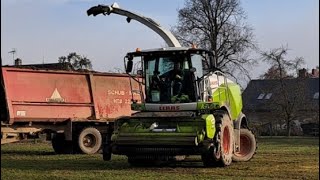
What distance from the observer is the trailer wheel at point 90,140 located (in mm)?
19641

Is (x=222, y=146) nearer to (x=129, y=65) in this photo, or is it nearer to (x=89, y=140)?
(x=129, y=65)

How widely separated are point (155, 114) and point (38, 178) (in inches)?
128

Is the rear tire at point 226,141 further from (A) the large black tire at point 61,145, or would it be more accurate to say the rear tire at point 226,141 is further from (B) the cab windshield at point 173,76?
(A) the large black tire at point 61,145

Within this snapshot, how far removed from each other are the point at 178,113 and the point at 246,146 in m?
3.73

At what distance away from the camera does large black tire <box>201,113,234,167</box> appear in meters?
12.5

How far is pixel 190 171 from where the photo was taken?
39.8 feet

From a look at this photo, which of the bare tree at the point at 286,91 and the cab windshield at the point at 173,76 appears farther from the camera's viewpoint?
the bare tree at the point at 286,91

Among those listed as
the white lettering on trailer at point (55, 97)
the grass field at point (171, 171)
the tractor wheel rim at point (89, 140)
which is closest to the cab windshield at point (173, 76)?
the grass field at point (171, 171)

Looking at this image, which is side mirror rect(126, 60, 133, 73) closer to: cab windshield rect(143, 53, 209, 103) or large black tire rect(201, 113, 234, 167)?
cab windshield rect(143, 53, 209, 103)

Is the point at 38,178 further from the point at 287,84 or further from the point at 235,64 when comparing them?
the point at 287,84

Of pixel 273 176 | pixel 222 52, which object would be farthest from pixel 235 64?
pixel 273 176

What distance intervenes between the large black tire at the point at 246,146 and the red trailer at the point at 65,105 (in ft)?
14.6

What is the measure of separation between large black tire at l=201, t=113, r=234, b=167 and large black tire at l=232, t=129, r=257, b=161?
1.73 meters

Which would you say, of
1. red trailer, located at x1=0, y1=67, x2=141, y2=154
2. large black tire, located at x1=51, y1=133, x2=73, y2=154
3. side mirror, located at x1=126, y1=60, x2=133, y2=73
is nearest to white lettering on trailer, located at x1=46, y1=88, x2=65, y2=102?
red trailer, located at x1=0, y1=67, x2=141, y2=154
